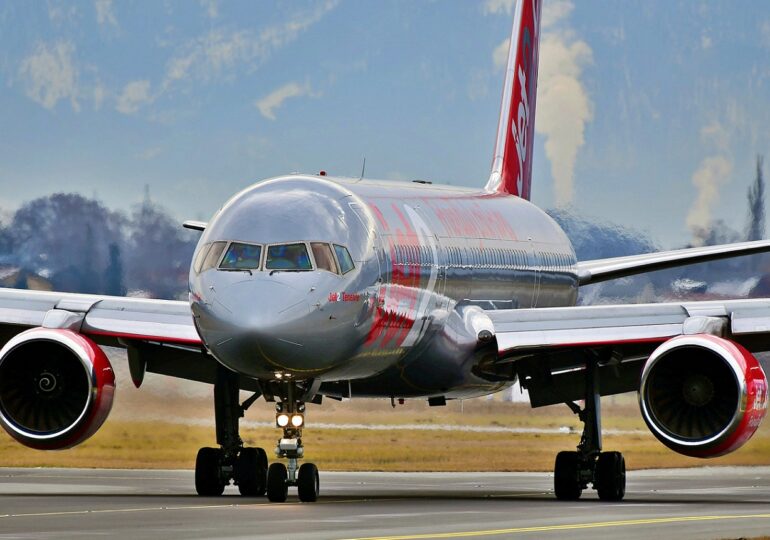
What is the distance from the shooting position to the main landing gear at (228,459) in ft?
88.6

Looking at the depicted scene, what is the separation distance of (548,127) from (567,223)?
9478mm

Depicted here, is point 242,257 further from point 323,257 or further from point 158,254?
point 158,254

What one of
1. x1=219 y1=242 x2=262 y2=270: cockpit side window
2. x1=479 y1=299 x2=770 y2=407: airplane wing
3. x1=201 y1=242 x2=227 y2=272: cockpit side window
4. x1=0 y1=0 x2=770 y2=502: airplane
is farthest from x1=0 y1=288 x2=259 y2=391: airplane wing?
x1=479 y1=299 x2=770 y2=407: airplane wing

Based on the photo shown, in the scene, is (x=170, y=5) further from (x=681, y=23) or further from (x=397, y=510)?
(x=397, y=510)

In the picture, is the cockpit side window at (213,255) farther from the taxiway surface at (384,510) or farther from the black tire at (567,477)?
the black tire at (567,477)

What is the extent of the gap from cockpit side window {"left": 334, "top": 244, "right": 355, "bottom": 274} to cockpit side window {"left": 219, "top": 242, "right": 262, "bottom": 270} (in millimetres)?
977

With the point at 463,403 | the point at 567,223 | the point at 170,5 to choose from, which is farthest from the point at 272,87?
the point at 463,403

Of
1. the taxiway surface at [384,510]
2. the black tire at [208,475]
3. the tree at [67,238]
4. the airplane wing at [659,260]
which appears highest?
the tree at [67,238]

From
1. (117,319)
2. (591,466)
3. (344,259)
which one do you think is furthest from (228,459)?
(344,259)

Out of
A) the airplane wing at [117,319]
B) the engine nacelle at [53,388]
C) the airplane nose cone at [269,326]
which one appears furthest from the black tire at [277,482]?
the engine nacelle at [53,388]

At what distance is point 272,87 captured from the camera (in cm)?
6334

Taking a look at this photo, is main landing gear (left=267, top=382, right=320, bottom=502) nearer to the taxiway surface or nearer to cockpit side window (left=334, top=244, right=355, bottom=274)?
the taxiway surface

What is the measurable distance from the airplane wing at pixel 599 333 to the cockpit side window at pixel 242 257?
450 centimetres

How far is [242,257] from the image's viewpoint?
74.6 feet
